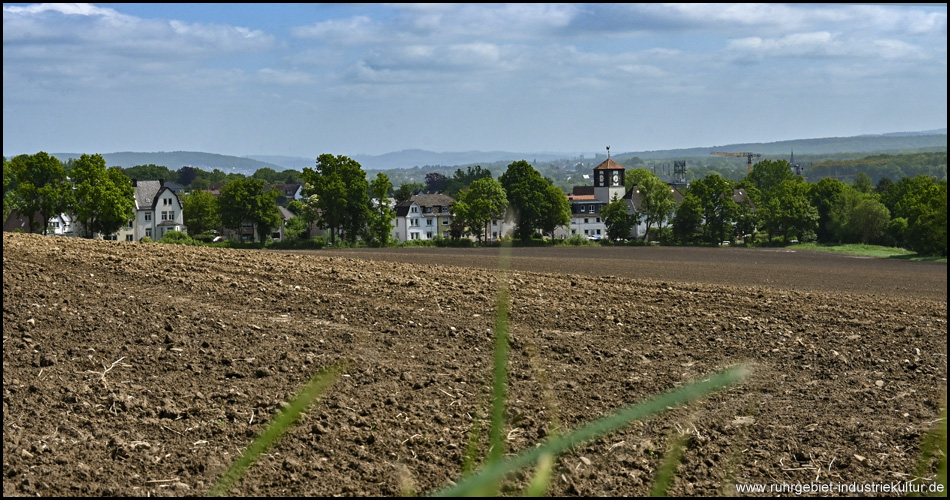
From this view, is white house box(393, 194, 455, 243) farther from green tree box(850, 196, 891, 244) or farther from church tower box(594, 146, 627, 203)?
green tree box(850, 196, 891, 244)

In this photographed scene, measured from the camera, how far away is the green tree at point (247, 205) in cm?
6062

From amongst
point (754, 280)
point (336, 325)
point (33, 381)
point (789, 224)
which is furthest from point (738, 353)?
point (789, 224)

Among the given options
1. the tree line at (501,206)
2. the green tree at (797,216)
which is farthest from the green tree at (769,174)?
the green tree at (797,216)

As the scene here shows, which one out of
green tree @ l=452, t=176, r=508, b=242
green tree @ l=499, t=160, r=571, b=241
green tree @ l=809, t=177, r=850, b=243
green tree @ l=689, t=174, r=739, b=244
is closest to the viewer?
green tree @ l=452, t=176, r=508, b=242

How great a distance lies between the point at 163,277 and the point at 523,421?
8966mm

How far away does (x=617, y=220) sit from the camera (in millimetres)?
72812

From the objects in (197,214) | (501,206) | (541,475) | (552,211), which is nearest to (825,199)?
(552,211)

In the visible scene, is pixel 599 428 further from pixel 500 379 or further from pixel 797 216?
pixel 797 216

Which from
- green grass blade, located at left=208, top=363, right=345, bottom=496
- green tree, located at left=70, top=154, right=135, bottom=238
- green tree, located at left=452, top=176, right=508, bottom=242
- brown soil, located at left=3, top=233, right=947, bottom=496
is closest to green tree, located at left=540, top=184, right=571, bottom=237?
green tree, located at left=452, top=176, right=508, bottom=242

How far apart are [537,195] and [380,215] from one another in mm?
12826

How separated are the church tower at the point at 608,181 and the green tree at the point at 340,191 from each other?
46.4 m

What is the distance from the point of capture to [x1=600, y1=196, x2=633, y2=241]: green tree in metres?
73.1

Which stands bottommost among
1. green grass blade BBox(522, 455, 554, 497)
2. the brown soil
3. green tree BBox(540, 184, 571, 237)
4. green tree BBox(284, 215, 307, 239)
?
the brown soil

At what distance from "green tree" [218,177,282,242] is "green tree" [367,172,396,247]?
22.5 ft
